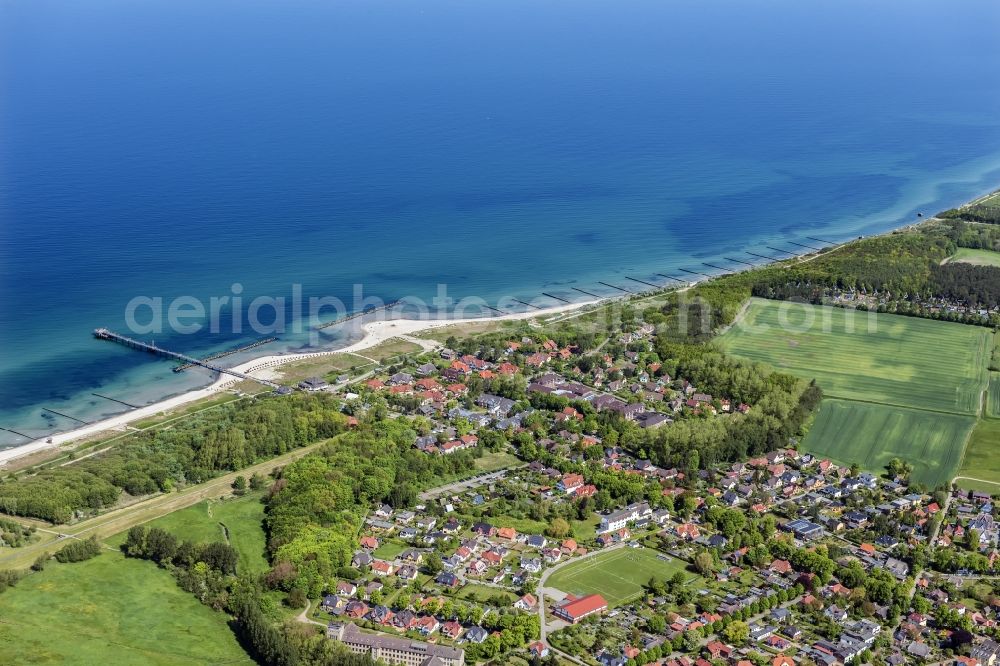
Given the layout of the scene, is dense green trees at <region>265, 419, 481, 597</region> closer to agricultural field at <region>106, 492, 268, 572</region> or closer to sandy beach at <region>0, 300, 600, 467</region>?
agricultural field at <region>106, 492, 268, 572</region>

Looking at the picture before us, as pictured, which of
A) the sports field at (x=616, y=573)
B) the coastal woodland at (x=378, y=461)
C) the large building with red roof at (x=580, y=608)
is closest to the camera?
the large building with red roof at (x=580, y=608)

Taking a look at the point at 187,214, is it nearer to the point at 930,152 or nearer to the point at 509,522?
the point at 509,522

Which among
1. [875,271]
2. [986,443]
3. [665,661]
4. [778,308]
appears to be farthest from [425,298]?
[665,661]

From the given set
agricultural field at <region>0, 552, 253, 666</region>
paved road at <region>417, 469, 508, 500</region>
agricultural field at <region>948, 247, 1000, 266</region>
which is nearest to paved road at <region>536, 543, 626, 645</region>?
paved road at <region>417, 469, 508, 500</region>

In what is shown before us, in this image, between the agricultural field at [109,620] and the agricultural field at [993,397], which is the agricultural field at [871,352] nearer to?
the agricultural field at [993,397]

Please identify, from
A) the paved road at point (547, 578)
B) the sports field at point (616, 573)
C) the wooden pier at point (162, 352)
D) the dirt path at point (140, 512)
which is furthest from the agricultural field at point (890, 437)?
the wooden pier at point (162, 352)
